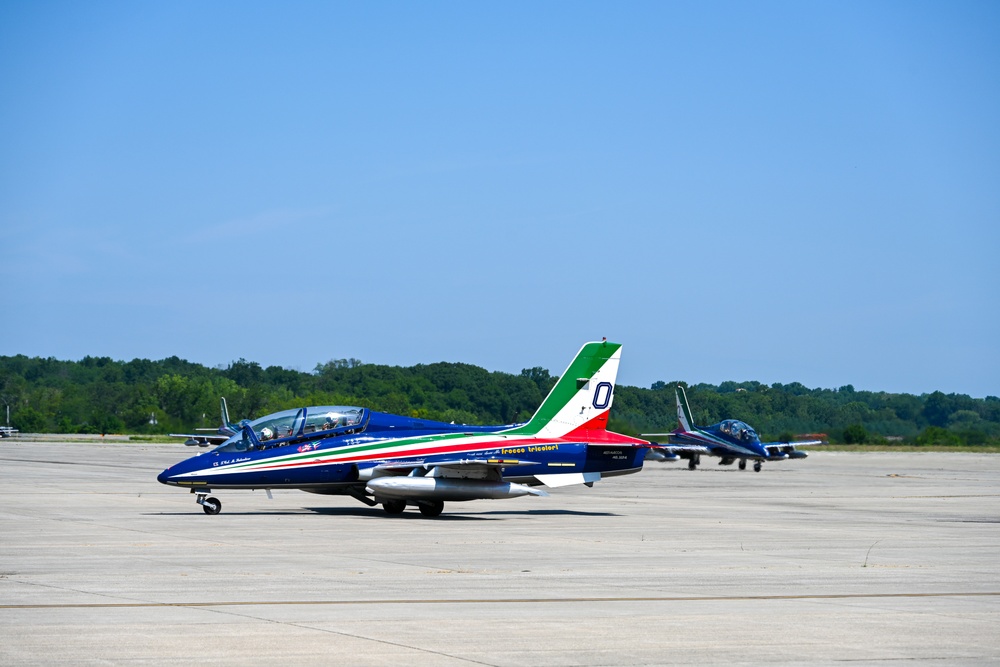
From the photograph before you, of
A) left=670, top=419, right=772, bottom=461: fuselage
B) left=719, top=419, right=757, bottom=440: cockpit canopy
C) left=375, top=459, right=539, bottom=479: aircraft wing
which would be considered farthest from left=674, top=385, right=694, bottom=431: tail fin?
left=375, top=459, right=539, bottom=479: aircraft wing

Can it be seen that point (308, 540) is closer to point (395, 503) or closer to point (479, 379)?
point (395, 503)

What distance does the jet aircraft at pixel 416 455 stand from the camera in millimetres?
23641

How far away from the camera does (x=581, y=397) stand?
2653 centimetres

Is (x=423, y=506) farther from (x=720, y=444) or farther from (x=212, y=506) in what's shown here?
(x=720, y=444)

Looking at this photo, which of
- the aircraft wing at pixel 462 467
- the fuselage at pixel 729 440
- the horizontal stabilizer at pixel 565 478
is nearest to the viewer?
the aircraft wing at pixel 462 467

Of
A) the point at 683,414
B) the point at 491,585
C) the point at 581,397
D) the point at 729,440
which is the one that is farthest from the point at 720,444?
the point at 491,585

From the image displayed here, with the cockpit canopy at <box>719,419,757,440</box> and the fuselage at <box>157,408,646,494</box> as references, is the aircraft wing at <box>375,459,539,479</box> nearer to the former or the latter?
the fuselage at <box>157,408,646,494</box>

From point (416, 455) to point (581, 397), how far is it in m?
4.07

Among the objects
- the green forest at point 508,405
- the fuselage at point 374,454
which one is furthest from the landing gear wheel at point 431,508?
the green forest at point 508,405

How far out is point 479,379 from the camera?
265ft

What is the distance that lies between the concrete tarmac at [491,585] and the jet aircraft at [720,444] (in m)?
28.1

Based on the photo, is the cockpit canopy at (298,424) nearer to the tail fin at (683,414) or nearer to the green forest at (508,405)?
the green forest at (508,405)

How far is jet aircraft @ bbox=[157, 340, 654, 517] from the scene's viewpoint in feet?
77.6

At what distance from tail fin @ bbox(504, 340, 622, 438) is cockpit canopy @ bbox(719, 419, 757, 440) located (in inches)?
1189
